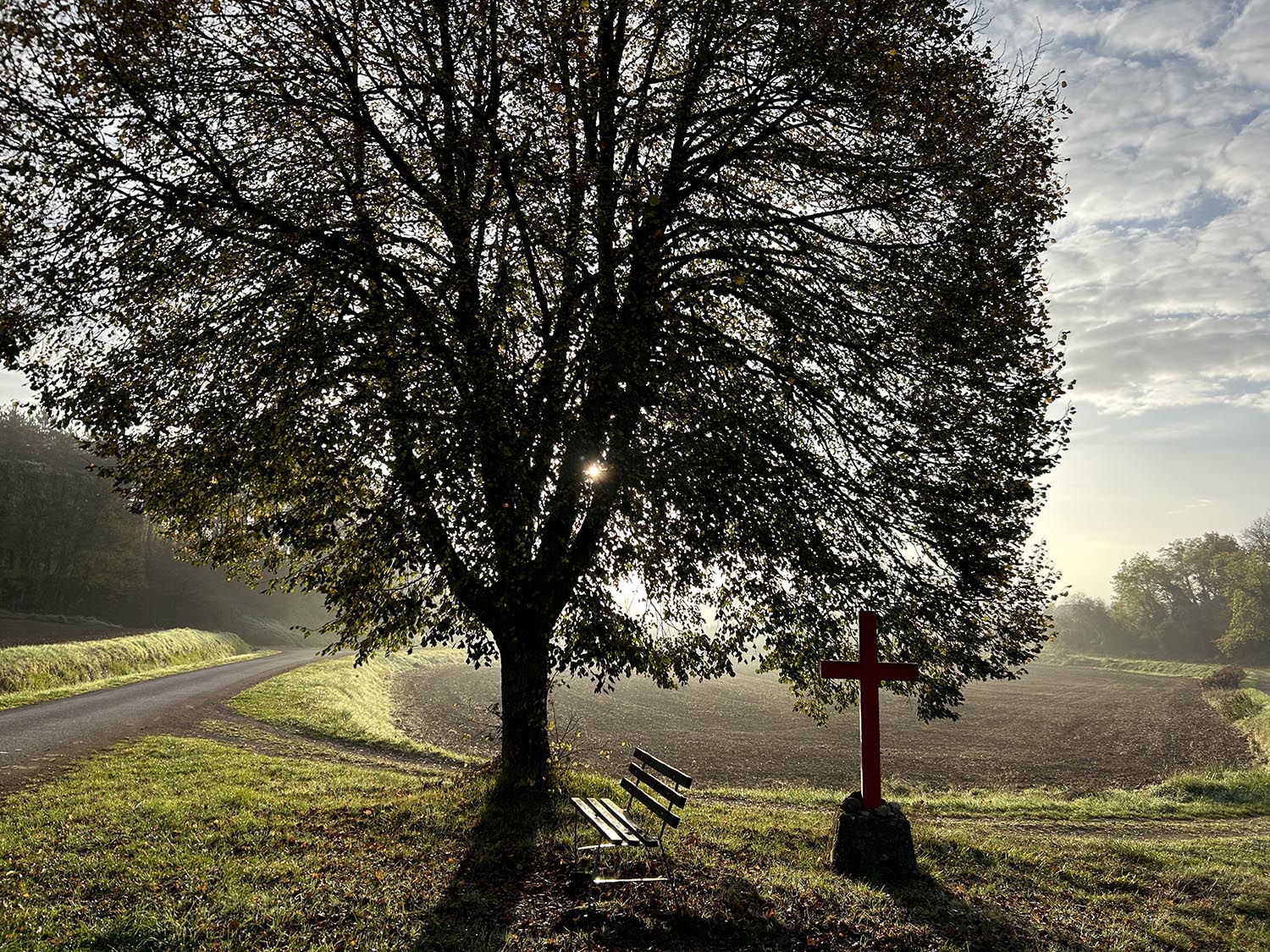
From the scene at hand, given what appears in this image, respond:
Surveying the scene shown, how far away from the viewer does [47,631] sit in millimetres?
39031

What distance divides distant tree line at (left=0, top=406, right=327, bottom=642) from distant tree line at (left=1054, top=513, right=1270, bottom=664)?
9560 cm

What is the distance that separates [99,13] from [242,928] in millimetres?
10419

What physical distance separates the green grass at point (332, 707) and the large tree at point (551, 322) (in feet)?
37.3

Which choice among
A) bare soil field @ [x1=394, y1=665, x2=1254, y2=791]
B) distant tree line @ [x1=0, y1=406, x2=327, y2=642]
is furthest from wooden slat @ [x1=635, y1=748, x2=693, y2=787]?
distant tree line @ [x1=0, y1=406, x2=327, y2=642]

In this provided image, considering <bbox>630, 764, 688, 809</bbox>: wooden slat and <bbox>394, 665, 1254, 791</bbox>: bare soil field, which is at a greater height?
<bbox>630, 764, 688, 809</bbox>: wooden slat

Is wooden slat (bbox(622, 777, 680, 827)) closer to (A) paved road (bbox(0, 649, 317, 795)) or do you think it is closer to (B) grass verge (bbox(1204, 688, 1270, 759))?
(A) paved road (bbox(0, 649, 317, 795))

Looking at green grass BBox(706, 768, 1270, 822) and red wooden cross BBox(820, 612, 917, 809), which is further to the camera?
green grass BBox(706, 768, 1270, 822)

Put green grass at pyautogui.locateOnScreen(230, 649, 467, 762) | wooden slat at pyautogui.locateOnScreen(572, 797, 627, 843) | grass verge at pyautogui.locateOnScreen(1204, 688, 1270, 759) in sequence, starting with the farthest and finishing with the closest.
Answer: grass verge at pyautogui.locateOnScreen(1204, 688, 1270, 759)
green grass at pyautogui.locateOnScreen(230, 649, 467, 762)
wooden slat at pyautogui.locateOnScreen(572, 797, 627, 843)

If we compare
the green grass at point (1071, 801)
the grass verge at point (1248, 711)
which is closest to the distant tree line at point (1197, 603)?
the grass verge at point (1248, 711)

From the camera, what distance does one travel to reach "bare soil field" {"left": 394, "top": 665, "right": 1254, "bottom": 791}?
21297mm

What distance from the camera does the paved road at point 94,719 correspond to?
13.6 meters

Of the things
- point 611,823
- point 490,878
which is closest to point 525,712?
point 490,878

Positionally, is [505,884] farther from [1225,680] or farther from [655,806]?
[1225,680]

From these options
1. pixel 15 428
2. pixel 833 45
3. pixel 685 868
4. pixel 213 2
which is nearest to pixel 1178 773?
pixel 685 868
